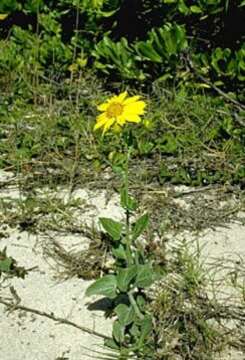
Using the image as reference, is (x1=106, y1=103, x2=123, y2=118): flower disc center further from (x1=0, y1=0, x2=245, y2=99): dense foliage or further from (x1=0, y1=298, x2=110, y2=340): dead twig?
(x1=0, y1=0, x2=245, y2=99): dense foliage

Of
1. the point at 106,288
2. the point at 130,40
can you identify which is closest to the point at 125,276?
the point at 106,288

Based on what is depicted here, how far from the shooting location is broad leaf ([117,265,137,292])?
6.91 feet

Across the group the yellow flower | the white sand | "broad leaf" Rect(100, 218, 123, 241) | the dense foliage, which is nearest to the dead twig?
the white sand

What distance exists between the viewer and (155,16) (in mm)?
3705

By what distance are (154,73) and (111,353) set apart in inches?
69.9

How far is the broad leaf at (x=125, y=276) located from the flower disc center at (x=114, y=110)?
45cm

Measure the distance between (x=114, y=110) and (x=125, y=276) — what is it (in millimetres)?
490

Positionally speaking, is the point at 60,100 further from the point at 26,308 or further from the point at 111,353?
the point at 111,353

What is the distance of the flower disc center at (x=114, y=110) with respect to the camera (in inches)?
83.4

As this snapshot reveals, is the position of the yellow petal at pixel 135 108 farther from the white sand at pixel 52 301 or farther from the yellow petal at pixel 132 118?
the white sand at pixel 52 301

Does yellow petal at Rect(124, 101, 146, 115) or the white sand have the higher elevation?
yellow petal at Rect(124, 101, 146, 115)

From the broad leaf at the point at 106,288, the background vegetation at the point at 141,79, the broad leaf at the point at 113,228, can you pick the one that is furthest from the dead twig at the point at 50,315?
the background vegetation at the point at 141,79

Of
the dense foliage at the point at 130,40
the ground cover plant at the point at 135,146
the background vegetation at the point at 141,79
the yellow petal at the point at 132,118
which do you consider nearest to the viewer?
the yellow petal at the point at 132,118

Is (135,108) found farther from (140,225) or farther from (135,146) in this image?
(135,146)
